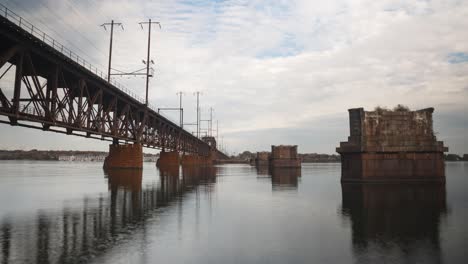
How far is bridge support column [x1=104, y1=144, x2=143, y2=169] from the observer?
57688 millimetres

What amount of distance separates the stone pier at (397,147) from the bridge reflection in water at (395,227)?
1026 cm

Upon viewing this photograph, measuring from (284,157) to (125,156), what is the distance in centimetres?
5015

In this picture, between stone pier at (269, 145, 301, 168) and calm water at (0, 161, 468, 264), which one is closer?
calm water at (0, 161, 468, 264)

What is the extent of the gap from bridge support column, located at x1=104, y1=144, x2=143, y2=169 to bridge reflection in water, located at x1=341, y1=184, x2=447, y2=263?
42.4 meters

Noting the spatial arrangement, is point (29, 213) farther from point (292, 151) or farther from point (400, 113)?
point (292, 151)

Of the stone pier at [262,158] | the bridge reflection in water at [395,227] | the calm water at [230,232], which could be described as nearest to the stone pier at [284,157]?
the stone pier at [262,158]

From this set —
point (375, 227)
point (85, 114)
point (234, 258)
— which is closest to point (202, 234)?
point (234, 258)

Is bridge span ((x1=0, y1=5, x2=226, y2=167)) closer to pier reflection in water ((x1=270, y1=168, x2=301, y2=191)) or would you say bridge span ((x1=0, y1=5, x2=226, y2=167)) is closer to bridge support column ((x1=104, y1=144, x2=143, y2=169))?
bridge support column ((x1=104, y1=144, x2=143, y2=169))

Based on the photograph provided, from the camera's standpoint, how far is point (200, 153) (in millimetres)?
153500

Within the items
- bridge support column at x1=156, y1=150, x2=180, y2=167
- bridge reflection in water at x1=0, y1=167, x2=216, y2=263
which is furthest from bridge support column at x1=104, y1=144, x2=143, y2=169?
bridge reflection in water at x1=0, y1=167, x2=216, y2=263

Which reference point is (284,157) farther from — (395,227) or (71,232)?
(71,232)

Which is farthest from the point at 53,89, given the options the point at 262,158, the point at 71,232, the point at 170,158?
the point at 262,158

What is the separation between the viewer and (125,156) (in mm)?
57812

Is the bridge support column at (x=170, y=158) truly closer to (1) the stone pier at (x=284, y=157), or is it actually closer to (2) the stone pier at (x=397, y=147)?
(1) the stone pier at (x=284, y=157)
